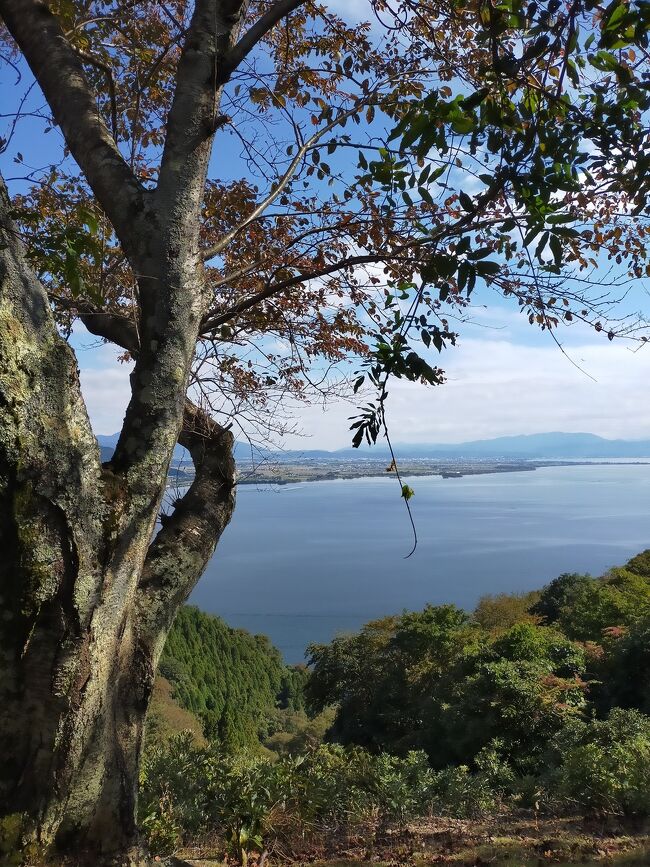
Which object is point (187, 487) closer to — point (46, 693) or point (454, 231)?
point (46, 693)

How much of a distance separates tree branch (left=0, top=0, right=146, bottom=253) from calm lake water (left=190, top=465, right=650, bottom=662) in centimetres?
1568

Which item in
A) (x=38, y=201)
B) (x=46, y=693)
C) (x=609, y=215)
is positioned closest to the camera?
(x=46, y=693)

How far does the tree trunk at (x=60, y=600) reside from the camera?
1301 mm

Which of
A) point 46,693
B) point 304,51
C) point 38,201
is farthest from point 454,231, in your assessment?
point 38,201

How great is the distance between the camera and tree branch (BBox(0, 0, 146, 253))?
1874mm

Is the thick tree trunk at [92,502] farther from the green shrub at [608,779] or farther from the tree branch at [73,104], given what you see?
the green shrub at [608,779]

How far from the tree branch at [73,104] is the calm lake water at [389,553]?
617 inches

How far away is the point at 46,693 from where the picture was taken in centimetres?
136

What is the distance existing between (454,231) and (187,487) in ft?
4.02

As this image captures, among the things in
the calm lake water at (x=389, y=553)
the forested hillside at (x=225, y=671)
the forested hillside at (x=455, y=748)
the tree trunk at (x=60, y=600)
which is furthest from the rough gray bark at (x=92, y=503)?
the forested hillside at (x=225, y=671)

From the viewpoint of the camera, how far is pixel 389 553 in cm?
A: 5616

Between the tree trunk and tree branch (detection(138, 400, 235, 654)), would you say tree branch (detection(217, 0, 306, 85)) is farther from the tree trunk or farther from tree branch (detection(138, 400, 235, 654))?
tree branch (detection(138, 400, 235, 654))

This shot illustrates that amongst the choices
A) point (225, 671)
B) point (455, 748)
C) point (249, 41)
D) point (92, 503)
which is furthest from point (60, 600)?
point (225, 671)

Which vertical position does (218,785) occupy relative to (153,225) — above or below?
below
